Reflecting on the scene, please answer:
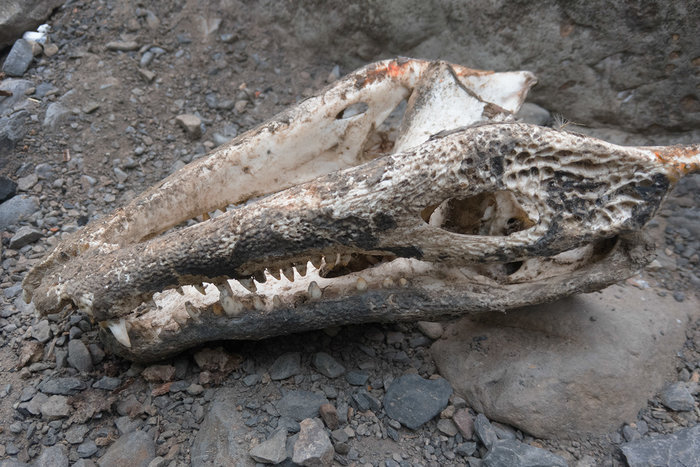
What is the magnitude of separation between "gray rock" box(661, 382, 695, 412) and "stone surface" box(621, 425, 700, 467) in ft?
0.58

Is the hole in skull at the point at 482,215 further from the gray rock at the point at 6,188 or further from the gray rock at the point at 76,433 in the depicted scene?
the gray rock at the point at 6,188

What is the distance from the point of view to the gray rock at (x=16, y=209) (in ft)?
12.8

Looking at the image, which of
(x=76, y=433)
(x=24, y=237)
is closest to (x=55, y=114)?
(x=24, y=237)

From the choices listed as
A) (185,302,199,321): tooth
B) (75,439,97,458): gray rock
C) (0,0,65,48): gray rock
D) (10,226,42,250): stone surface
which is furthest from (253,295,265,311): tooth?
(0,0,65,48): gray rock

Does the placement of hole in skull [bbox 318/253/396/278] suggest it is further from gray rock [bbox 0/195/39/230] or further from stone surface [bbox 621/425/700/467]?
gray rock [bbox 0/195/39/230]

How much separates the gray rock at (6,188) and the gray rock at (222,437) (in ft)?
7.00

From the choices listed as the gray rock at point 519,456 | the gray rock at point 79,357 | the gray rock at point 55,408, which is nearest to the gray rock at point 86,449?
the gray rock at point 55,408

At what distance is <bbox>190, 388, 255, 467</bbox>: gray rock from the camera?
8.71 feet

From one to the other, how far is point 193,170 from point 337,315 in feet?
3.65

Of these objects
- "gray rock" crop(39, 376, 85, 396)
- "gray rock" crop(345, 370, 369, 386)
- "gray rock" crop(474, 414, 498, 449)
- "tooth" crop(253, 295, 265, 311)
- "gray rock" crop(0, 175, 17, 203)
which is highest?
"gray rock" crop(0, 175, 17, 203)

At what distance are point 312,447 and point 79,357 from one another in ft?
4.34

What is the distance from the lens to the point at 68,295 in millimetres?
2676

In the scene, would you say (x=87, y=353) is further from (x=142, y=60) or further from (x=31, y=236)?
(x=142, y=60)

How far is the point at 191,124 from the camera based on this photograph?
4.56 meters
